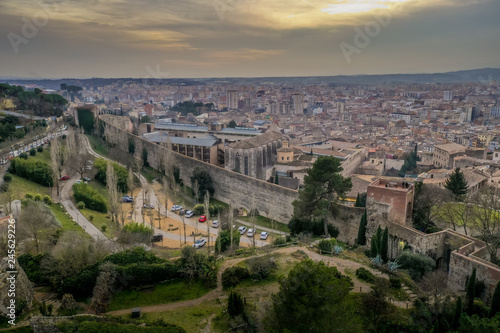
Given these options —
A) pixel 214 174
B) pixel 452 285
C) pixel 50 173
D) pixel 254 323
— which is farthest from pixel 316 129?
pixel 254 323

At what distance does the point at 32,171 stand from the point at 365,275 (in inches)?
813

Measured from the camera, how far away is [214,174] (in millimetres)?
27656

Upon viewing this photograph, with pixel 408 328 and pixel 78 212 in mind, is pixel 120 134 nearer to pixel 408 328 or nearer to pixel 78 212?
pixel 78 212

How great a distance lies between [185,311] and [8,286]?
15.7 feet

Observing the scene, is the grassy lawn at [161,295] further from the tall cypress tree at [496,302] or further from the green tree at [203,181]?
the green tree at [203,181]

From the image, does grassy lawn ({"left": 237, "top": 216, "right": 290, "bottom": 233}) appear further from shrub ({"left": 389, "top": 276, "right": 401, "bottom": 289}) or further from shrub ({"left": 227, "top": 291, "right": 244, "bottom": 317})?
shrub ({"left": 227, "top": 291, "right": 244, "bottom": 317})

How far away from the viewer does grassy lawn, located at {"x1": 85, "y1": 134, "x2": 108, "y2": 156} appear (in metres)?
36.2

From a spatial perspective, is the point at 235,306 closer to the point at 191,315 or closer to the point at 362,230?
the point at 191,315

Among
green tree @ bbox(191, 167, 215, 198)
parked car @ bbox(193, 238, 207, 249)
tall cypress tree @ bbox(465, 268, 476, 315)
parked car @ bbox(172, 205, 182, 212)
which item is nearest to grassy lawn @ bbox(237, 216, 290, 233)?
parked car @ bbox(172, 205, 182, 212)

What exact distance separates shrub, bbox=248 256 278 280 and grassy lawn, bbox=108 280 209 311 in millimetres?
1683

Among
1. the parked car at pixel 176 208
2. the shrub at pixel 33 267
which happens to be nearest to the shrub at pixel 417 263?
the shrub at pixel 33 267

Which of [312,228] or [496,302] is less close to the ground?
[496,302]

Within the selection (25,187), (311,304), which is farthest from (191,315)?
(25,187)

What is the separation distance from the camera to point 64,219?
64.3 ft
